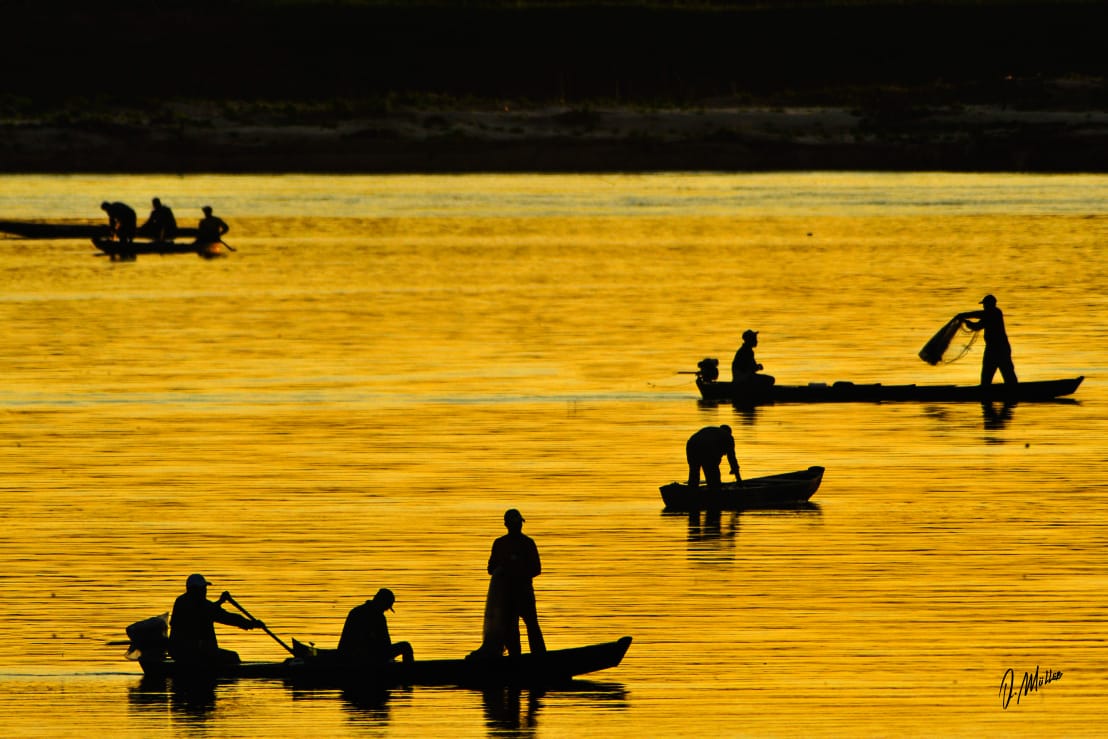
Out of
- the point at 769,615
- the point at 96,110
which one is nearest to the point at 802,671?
the point at 769,615

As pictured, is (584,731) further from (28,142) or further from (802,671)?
(28,142)

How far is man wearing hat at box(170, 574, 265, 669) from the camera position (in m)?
21.3

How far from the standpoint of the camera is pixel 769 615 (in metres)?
24.0

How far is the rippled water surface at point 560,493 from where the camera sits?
21.4 meters

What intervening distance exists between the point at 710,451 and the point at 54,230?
5973cm

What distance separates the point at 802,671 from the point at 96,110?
11617 centimetres

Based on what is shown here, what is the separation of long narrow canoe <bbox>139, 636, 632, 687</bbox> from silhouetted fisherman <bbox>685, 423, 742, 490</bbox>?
739 centimetres

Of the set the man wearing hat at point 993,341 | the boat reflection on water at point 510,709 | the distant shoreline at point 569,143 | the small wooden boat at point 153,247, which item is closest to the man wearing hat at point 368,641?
the boat reflection on water at point 510,709

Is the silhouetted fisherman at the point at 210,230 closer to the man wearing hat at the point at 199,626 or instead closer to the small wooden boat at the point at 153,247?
the small wooden boat at the point at 153,247

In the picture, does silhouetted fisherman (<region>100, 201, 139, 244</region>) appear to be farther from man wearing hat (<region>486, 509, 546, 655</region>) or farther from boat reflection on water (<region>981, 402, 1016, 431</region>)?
man wearing hat (<region>486, 509, 546, 655</region>)

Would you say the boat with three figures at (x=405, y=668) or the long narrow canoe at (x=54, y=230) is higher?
the long narrow canoe at (x=54, y=230)

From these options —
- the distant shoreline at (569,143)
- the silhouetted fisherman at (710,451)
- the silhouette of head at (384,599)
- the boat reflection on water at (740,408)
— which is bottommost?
the silhouette of head at (384,599)

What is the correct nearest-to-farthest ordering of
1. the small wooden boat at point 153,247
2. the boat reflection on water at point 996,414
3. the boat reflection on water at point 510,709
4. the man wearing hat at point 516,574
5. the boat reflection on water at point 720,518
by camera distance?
the boat reflection on water at point 510,709
the man wearing hat at point 516,574
the boat reflection on water at point 720,518
the boat reflection on water at point 996,414
the small wooden boat at point 153,247

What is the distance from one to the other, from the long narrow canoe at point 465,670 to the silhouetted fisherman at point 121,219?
5733cm
